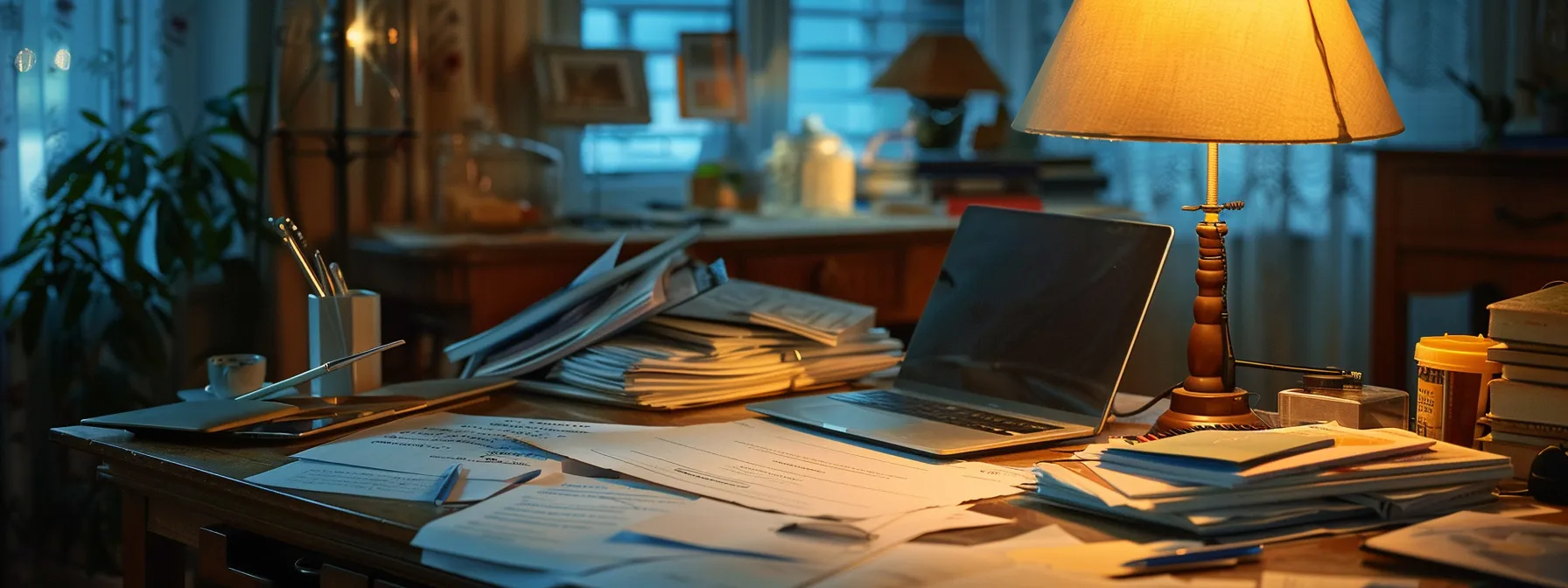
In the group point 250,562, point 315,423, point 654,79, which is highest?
point 654,79

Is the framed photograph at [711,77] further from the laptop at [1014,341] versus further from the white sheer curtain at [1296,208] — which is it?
the laptop at [1014,341]

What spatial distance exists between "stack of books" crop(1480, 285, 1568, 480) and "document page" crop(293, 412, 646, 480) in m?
0.73

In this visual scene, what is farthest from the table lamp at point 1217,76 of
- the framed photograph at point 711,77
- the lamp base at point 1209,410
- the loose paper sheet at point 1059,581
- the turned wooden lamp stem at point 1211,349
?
the framed photograph at point 711,77

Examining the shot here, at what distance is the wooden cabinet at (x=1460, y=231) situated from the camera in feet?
8.66

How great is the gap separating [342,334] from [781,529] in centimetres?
70

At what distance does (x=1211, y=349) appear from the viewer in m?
1.36

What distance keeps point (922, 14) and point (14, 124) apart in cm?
217

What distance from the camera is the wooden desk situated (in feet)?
3.40

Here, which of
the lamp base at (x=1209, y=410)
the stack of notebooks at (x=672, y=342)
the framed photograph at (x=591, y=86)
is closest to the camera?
the lamp base at (x=1209, y=410)

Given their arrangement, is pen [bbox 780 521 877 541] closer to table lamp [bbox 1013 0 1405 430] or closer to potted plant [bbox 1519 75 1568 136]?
table lamp [bbox 1013 0 1405 430]

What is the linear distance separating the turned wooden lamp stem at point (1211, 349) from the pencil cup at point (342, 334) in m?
0.80

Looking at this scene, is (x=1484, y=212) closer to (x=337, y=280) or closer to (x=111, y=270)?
(x=337, y=280)

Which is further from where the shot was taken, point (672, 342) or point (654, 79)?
point (654, 79)

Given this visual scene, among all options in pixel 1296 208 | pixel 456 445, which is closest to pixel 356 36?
pixel 456 445
